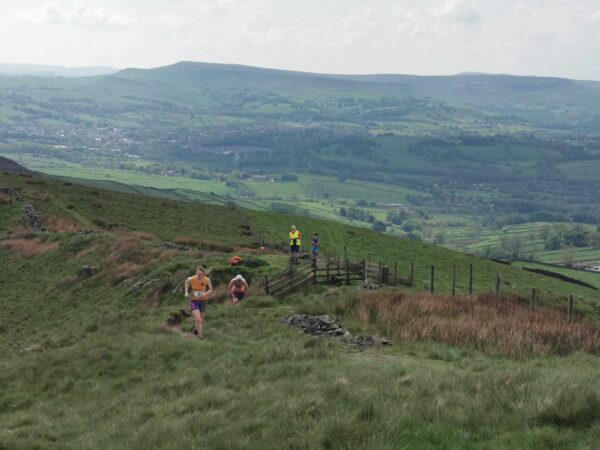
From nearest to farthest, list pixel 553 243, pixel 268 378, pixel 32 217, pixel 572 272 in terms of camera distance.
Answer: pixel 268 378, pixel 32 217, pixel 572 272, pixel 553 243

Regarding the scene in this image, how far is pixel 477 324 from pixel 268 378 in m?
8.43

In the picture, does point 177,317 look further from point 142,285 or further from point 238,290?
point 142,285

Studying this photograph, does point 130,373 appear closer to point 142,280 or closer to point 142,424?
point 142,424

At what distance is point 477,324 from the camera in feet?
65.3

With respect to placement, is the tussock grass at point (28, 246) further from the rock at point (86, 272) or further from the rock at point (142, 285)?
the rock at point (142, 285)

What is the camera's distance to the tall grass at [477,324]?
18.2 meters

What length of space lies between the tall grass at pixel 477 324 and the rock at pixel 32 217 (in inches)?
1669

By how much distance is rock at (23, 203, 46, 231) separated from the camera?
56625 mm

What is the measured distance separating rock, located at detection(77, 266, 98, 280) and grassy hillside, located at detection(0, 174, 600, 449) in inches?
93.1

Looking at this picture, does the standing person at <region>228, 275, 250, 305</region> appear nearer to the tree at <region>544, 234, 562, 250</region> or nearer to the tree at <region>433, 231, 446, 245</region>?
the tree at <region>544, 234, 562, 250</region>

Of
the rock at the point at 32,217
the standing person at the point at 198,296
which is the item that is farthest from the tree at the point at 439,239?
the standing person at the point at 198,296

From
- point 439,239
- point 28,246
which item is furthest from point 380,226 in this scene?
point 28,246

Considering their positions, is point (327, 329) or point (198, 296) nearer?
point (327, 329)

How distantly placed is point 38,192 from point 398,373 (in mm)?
64910
